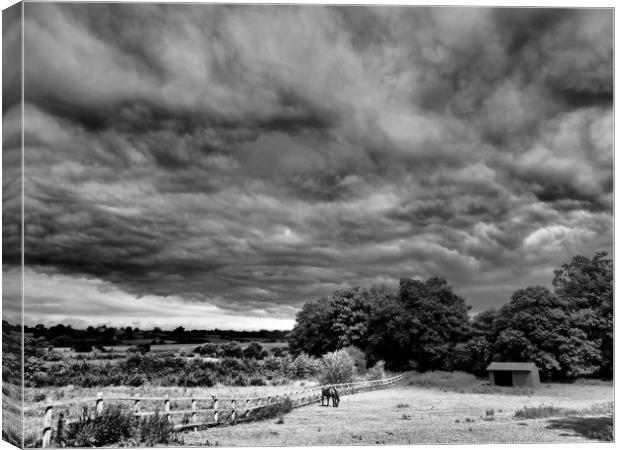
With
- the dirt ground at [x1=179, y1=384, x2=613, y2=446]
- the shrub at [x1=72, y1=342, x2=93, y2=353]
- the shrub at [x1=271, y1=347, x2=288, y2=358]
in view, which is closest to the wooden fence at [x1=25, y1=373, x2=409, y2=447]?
the dirt ground at [x1=179, y1=384, x2=613, y2=446]

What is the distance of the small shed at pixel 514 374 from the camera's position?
23.7 metres

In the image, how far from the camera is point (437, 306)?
89.1ft

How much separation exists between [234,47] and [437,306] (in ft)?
48.4

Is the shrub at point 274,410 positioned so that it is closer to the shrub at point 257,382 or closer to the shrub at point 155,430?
the shrub at point 257,382

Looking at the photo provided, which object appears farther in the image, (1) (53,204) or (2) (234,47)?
(2) (234,47)

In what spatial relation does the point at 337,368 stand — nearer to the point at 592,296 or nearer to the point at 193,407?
the point at 193,407

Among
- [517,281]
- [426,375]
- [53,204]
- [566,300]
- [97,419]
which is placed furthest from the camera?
[426,375]

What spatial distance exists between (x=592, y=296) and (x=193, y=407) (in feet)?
47.0

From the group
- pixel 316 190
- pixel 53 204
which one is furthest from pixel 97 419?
pixel 316 190

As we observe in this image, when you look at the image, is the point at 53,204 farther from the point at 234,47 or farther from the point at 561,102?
the point at 561,102

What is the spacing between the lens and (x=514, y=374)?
78.5 ft

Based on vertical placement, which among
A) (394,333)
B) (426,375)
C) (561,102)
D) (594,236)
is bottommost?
(426,375)

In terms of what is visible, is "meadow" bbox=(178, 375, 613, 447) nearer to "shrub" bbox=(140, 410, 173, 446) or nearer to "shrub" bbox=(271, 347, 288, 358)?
"shrub" bbox=(140, 410, 173, 446)

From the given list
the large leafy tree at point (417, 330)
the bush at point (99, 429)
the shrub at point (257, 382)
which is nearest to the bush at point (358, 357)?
the large leafy tree at point (417, 330)
